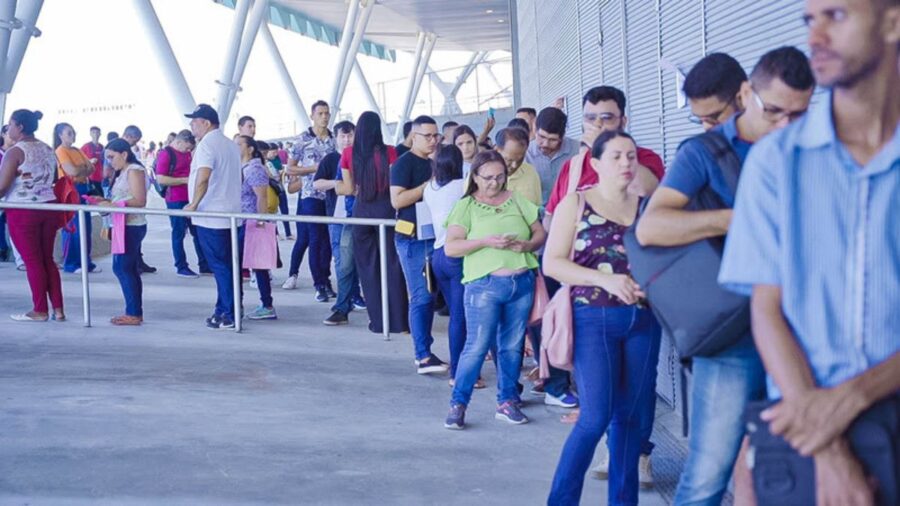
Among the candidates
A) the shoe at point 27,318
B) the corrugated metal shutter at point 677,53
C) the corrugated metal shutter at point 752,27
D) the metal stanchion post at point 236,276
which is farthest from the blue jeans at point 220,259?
the corrugated metal shutter at point 752,27

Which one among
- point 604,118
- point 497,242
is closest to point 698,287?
point 604,118

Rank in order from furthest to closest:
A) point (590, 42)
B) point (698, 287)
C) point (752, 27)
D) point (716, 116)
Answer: point (590, 42)
point (752, 27)
point (716, 116)
point (698, 287)

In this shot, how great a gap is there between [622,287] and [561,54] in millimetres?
8375

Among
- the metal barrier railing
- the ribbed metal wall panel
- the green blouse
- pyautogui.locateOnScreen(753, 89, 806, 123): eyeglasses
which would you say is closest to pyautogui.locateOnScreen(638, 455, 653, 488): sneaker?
the green blouse

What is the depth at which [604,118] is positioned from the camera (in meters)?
4.80

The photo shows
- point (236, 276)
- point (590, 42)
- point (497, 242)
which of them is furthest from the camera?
point (590, 42)

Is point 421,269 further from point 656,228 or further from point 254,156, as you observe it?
point 656,228

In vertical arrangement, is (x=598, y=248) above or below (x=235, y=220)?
below

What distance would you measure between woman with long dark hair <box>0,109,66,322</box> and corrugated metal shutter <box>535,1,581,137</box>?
4766mm

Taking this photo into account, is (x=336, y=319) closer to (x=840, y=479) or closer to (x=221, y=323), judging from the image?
(x=221, y=323)

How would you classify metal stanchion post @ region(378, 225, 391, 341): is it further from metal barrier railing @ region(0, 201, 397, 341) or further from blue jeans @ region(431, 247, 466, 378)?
blue jeans @ region(431, 247, 466, 378)

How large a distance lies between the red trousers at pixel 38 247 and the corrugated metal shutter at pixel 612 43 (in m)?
4.64

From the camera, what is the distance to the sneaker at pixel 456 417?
19.2ft

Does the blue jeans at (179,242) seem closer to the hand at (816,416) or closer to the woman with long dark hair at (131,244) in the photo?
the woman with long dark hair at (131,244)
